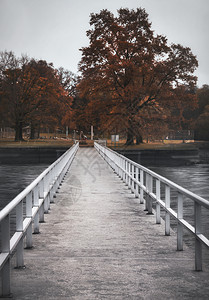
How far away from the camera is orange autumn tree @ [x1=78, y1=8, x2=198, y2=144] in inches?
1972

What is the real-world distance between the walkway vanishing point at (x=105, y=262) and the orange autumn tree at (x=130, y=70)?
4079 centimetres

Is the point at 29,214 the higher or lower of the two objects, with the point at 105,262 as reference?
higher

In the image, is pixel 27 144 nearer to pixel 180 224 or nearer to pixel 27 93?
pixel 27 93

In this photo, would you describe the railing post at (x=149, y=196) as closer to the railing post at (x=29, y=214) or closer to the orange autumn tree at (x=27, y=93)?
the railing post at (x=29, y=214)

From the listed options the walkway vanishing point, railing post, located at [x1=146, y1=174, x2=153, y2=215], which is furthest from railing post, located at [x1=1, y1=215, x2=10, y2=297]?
railing post, located at [x1=146, y1=174, x2=153, y2=215]

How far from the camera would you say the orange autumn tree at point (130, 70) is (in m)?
50.1

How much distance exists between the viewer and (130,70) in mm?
49469

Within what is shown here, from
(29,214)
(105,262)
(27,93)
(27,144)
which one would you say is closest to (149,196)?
(105,262)

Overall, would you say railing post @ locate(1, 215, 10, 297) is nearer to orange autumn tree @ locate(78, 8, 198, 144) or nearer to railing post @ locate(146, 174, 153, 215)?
railing post @ locate(146, 174, 153, 215)

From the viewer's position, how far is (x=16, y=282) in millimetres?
5109

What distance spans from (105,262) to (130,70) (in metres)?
44.8

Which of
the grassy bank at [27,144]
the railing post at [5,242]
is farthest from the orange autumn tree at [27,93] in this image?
the railing post at [5,242]

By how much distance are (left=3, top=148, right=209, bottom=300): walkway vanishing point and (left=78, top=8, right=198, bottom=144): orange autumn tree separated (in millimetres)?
40787

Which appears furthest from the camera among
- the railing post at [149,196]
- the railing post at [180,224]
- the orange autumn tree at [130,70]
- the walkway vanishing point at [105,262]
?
the orange autumn tree at [130,70]
